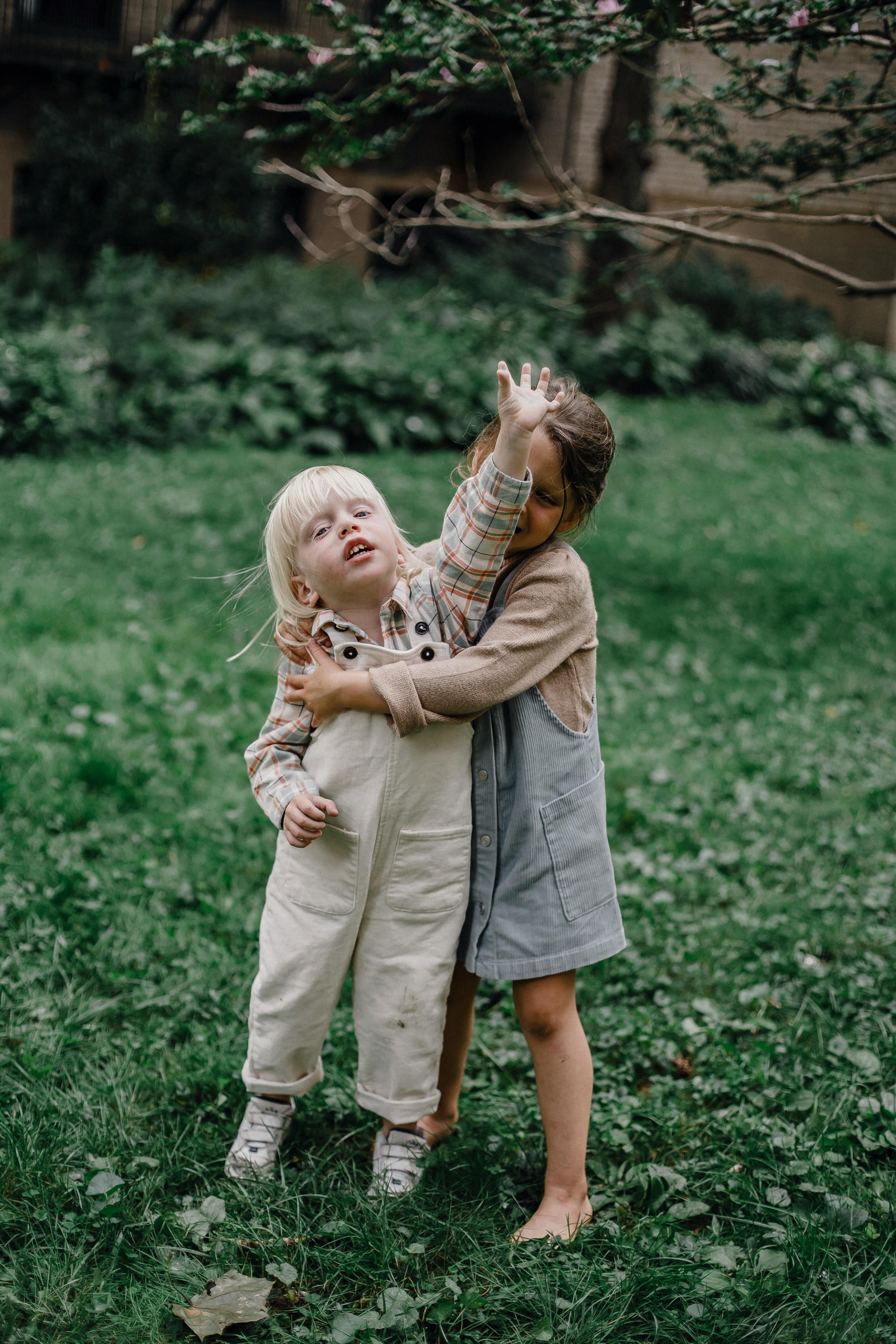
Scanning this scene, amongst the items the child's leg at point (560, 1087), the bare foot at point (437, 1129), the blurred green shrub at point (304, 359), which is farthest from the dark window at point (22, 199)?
the child's leg at point (560, 1087)

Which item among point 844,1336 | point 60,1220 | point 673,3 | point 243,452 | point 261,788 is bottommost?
point 243,452

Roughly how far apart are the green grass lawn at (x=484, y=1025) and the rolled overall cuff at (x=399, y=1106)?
0.42 feet

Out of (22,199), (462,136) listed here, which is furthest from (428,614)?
(462,136)

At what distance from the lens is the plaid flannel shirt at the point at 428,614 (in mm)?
2006

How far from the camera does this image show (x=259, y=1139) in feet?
7.80

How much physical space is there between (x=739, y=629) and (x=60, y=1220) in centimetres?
492

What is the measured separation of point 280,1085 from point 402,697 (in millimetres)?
904

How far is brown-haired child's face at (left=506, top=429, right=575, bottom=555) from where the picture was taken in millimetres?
2031

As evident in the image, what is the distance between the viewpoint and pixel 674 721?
4953mm

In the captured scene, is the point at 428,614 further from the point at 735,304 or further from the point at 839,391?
the point at 735,304

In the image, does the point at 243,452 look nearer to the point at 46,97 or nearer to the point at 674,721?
the point at 674,721

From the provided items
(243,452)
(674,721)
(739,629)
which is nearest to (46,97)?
(243,452)

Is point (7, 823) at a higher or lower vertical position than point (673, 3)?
lower

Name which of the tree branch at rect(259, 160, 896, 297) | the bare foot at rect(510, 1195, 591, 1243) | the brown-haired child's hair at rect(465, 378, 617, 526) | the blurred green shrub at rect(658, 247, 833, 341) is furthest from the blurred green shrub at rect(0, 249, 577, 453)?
the bare foot at rect(510, 1195, 591, 1243)
